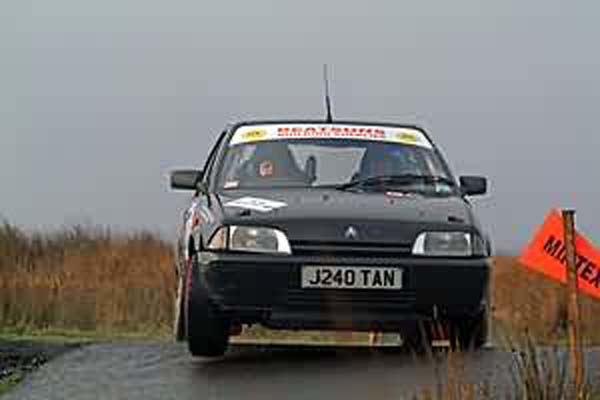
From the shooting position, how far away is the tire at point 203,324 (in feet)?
29.4

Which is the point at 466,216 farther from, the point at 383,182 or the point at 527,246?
the point at 527,246

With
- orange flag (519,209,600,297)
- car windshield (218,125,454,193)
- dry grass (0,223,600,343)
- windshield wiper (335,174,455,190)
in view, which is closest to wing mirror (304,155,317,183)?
car windshield (218,125,454,193)

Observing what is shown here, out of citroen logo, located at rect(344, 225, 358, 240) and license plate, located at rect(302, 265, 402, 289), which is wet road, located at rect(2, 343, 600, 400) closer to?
license plate, located at rect(302, 265, 402, 289)

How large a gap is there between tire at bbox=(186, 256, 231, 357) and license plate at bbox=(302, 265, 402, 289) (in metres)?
0.61

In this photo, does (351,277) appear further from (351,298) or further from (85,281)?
(85,281)

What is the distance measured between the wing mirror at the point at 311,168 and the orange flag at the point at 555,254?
9.09 feet

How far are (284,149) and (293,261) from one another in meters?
1.64

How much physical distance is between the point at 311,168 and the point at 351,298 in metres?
1.54

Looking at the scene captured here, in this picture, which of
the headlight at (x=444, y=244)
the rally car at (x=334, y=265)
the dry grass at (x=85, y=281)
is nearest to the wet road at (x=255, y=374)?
the rally car at (x=334, y=265)

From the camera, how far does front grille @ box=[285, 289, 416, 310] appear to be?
872 centimetres

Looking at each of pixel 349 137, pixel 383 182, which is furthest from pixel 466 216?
pixel 349 137

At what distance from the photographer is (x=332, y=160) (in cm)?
1018

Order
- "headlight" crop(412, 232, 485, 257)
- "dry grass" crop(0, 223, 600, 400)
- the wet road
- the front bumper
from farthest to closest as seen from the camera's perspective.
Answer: "dry grass" crop(0, 223, 600, 400), "headlight" crop(412, 232, 485, 257), the front bumper, the wet road

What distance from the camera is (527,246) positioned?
7344 mm
